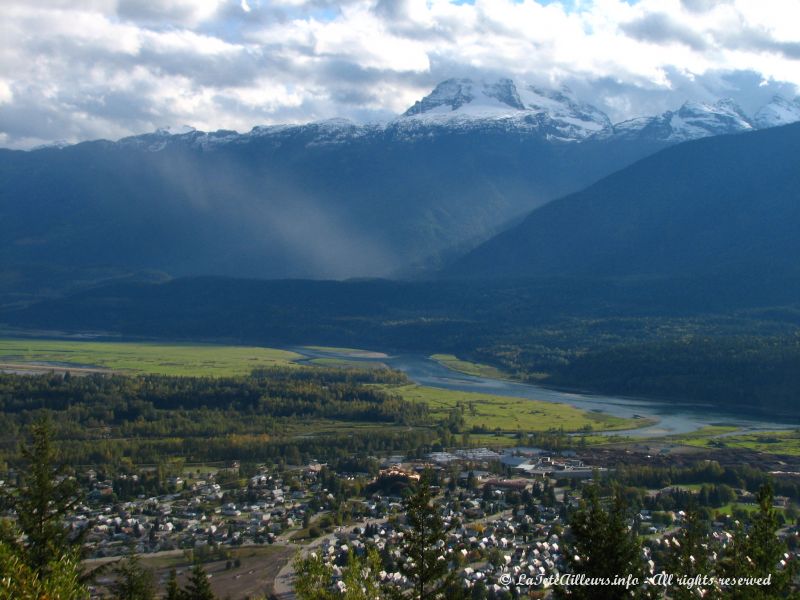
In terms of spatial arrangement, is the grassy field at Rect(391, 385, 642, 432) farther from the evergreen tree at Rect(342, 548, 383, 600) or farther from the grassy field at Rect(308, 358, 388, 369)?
the evergreen tree at Rect(342, 548, 383, 600)

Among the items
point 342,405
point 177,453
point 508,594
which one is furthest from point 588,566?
point 342,405

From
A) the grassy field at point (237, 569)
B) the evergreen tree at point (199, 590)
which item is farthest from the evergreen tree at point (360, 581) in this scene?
the grassy field at point (237, 569)

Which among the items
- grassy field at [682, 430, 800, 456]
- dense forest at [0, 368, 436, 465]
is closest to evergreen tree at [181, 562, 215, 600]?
dense forest at [0, 368, 436, 465]

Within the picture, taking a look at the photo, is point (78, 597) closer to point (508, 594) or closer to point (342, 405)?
point (508, 594)

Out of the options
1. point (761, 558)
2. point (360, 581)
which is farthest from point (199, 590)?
point (761, 558)

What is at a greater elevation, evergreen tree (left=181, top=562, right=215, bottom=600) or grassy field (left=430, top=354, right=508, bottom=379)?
evergreen tree (left=181, top=562, right=215, bottom=600)

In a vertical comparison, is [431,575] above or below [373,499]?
above

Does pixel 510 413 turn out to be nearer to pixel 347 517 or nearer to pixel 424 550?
pixel 347 517
